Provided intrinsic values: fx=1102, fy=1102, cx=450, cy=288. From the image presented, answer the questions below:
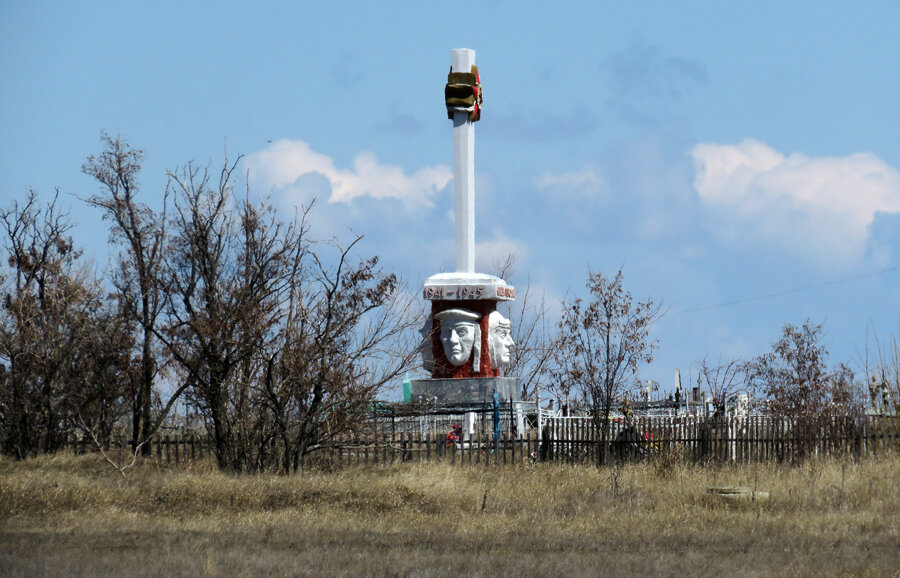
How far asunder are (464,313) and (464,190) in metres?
3.70

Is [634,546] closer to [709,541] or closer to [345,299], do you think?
[709,541]

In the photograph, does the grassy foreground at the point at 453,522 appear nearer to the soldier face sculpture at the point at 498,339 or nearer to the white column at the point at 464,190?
the soldier face sculpture at the point at 498,339

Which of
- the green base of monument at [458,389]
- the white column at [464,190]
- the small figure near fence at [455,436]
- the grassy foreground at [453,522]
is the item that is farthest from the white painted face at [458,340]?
the grassy foreground at [453,522]

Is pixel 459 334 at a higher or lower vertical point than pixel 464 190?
lower

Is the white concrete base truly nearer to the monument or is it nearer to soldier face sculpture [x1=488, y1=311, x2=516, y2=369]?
the monument

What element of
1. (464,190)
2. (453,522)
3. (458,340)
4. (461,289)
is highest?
(464,190)

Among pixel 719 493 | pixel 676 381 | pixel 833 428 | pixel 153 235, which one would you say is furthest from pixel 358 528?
pixel 676 381

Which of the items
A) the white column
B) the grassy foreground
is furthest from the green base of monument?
the grassy foreground

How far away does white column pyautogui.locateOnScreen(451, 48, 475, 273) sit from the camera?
3133cm

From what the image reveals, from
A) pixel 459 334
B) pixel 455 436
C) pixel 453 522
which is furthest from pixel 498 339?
pixel 453 522

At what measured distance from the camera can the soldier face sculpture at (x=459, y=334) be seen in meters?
30.0

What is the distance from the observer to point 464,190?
31.4 meters

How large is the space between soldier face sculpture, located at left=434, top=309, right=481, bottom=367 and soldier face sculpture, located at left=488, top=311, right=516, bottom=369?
740mm

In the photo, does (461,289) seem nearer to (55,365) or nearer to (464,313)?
(464,313)
